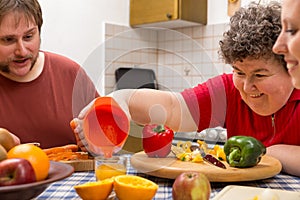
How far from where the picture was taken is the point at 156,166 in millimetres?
1119

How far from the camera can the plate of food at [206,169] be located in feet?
3.51

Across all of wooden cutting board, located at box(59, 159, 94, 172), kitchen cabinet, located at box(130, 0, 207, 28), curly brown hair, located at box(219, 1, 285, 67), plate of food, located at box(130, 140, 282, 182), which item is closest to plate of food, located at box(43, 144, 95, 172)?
wooden cutting board, located at box(59, 159, 94, 172)

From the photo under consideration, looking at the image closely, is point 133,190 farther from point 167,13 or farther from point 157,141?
point 167,13

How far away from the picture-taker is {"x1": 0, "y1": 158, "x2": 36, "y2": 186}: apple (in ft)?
2.45

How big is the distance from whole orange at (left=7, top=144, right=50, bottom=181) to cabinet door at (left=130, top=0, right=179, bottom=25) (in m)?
2.41

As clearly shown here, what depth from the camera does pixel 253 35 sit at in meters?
1.29

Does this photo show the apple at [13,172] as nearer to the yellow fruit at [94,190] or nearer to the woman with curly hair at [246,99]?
the yellow fruit at [94,190]

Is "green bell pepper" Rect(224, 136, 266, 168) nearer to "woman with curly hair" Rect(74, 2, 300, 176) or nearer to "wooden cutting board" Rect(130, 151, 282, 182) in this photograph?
"wooden cutting board" Rect(130, 151, 282, 182)

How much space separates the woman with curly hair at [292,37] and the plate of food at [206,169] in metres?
0.31

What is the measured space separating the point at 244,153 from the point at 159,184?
257 mm

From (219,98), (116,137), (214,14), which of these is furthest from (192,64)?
(116,137)

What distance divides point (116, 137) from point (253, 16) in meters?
0.60

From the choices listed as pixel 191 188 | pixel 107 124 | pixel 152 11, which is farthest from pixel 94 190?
pixel 152 11

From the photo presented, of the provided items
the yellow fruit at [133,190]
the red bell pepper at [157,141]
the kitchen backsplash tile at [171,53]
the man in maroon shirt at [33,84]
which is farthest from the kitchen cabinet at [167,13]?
the yellow fruit at [133,190]
